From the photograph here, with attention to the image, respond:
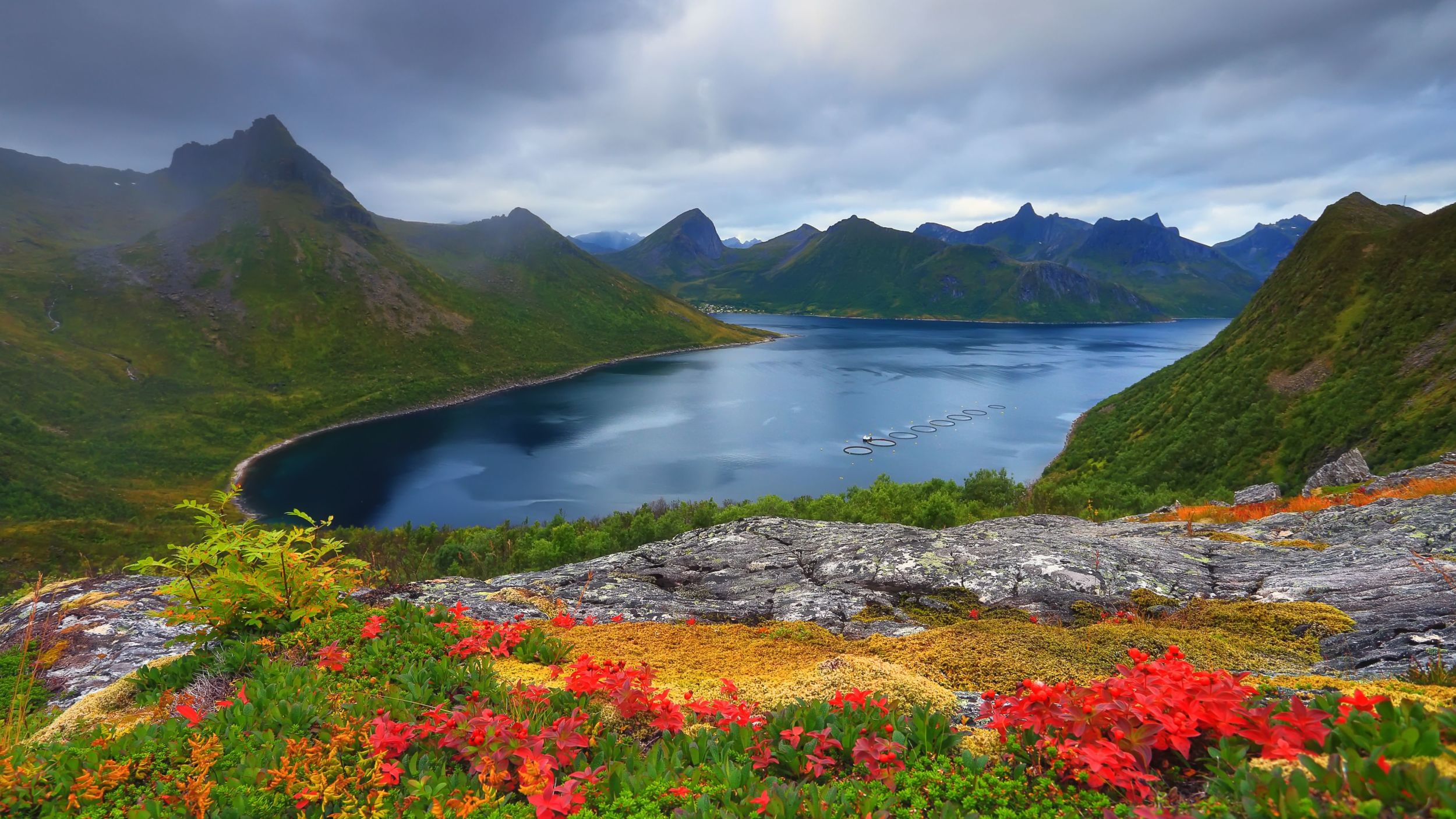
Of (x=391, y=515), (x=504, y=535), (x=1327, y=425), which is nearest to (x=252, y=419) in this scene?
(x=391, y=515)

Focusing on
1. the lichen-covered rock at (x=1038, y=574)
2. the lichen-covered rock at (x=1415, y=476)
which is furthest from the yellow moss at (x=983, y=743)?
the lichen-covered rock at (x=1415, y=476)

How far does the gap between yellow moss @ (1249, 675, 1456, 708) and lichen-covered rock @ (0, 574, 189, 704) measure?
1284 cm

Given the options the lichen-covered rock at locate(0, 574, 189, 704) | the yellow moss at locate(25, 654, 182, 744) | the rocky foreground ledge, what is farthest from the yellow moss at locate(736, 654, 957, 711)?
the lichen-covered rock at locate(0, 574, 189, 704)

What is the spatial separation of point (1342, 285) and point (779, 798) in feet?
235

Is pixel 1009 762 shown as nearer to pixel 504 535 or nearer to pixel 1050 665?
pixel 1050 665

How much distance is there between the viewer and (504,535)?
142 feet

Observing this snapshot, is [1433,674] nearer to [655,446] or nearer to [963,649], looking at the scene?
[963,649]

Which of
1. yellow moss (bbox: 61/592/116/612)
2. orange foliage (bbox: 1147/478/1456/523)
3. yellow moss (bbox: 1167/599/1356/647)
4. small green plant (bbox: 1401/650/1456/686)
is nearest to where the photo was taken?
small green plant (bbox: 1401/650/1456/686)

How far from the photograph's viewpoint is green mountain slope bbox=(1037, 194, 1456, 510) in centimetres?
3497

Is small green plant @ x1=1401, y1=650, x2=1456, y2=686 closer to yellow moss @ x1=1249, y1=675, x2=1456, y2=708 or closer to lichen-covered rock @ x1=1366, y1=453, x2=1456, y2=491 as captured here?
yellow moss @ x1=1249, y1=675, x2=1456, y2=708

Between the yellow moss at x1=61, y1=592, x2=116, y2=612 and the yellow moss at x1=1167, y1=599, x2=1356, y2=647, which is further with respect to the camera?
the yellow moss at x1=61, y1=592, x2=116, y2=612

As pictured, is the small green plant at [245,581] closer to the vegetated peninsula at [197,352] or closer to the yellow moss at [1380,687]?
the yellow moss at [1380,687]

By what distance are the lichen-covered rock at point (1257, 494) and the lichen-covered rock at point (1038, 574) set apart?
1541 centimetres

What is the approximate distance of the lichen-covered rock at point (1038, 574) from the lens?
8.27 meters
